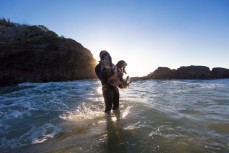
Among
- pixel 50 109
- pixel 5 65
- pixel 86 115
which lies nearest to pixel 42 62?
pixel 5 65

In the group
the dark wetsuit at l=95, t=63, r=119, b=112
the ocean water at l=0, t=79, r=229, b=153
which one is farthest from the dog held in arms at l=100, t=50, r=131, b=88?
the ocean water at l=0, t=79, r=229, b=153

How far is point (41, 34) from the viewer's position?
27016mm

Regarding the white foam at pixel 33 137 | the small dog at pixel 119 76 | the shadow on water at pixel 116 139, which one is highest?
the small dog at pixel 119 76

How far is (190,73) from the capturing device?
3275 centimetres

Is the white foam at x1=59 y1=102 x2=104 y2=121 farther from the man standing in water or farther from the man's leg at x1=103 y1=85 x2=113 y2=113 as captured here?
the man standing in water

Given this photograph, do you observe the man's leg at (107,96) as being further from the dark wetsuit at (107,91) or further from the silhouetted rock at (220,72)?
the silhouetted rock at (220,72)

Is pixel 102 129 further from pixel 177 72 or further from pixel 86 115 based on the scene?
pixel 177 72

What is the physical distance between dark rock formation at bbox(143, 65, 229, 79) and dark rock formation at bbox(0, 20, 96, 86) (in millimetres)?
10726

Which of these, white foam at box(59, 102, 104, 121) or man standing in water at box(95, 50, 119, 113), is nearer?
white foam at box(59, 102, 104, 121)

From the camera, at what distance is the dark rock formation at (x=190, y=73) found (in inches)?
1250

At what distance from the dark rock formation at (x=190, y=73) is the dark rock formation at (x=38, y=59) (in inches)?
422

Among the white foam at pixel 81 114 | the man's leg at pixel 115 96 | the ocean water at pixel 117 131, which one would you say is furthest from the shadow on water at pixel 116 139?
the man's leg at pixel 115 96

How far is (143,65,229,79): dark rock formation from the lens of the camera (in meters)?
31.8

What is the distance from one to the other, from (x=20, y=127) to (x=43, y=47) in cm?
1918
